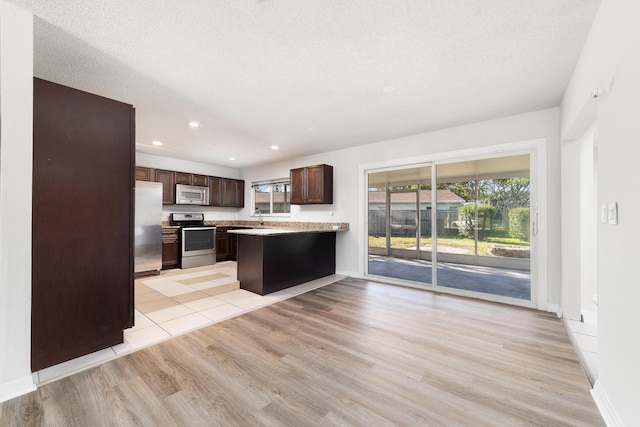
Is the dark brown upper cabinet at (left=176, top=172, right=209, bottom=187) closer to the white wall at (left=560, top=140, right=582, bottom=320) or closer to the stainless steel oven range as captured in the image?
the stainless steel oven range

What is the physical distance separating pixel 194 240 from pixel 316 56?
492cm

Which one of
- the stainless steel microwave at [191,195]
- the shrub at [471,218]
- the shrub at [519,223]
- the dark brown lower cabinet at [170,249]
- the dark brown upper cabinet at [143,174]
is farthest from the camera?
the stainless steel microwave at [191,195]

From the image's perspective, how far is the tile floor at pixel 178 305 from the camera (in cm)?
215

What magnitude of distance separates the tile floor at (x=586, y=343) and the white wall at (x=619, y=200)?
416mm

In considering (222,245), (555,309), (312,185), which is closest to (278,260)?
(312,185)

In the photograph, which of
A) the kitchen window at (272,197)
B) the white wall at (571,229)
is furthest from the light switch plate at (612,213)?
the kitchen window at (272,197)

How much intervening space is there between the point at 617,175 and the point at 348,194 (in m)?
3.82

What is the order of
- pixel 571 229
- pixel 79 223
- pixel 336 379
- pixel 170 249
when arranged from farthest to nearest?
pixel 170 249 → pixel 571 229 → pixel 79 223 → pixel 336 379

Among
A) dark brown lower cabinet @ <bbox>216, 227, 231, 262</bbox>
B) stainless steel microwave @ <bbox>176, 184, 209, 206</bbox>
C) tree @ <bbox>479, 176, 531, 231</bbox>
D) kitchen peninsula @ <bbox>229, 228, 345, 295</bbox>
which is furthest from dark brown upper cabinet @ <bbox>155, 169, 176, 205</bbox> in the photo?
tree @ <bbox>479, 176, 531, 231</bbox>

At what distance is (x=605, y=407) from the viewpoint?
4.93 feet

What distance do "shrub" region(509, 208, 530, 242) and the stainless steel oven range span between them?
576cm

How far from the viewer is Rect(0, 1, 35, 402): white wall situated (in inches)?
64.4

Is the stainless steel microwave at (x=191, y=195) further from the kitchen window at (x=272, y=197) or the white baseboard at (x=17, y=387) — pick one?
the white baseboard at (x=17, y=387)

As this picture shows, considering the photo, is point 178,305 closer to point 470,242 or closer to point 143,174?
point 143,174
